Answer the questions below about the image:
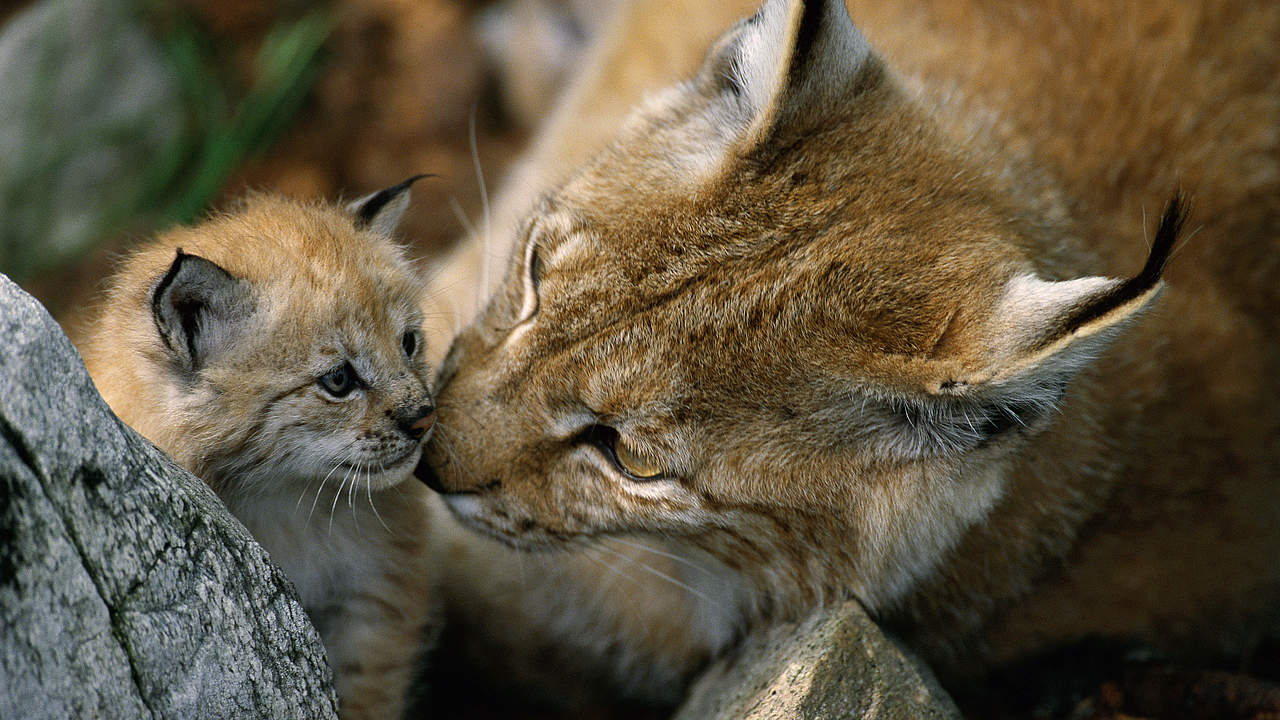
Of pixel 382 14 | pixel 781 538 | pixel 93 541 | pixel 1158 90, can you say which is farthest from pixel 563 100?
pixel 93 541

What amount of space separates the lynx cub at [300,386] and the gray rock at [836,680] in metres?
1.01

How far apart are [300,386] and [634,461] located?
2.80 ft

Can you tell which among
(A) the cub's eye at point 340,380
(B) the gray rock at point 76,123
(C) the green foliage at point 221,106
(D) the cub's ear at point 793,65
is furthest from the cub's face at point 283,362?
(B) the gray rock at point 76,123

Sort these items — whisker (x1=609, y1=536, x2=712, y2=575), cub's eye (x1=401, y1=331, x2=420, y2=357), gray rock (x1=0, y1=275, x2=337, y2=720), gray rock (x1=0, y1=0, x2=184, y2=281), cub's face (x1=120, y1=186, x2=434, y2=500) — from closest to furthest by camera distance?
gray rock (x1=0, y1=275, x2=337, y2=720), cub's face (x1=120, y1=186, x2=434, y2=500), cub's eye (x1=401, y1=331, x2=420, y2=357), whisker (x1=609, y1=536, x2=712, y2=575), gray rock (x1=0, y1=0, x2=184, y2=281)

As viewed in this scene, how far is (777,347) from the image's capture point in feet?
8.20

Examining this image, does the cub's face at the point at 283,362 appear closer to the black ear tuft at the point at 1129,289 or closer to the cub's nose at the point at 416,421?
the cub's nose at the point at 416,421

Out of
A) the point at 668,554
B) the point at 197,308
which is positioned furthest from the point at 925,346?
the point at 197,308

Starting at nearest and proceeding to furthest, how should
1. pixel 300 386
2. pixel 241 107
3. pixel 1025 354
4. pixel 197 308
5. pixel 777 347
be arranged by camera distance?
pixel 1025 354 → pixel 197 308 → pixel 300 386 → pixel 777 347 → pixel 241 107

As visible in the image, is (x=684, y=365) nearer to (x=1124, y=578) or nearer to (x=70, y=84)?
(x=1124, y=578)

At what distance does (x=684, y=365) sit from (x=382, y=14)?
4.12 metres

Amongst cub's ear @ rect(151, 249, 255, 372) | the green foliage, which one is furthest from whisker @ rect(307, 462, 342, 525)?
the green foliage

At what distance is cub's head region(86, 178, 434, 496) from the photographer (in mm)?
2334

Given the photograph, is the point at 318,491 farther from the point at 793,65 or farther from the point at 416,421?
the point at 793,65

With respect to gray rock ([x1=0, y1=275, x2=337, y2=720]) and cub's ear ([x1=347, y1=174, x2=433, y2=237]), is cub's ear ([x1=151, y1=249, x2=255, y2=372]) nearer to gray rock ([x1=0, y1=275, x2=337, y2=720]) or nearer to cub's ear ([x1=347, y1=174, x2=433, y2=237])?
gray rock ([x1=0, y1=275, x2=337, y2=720])
